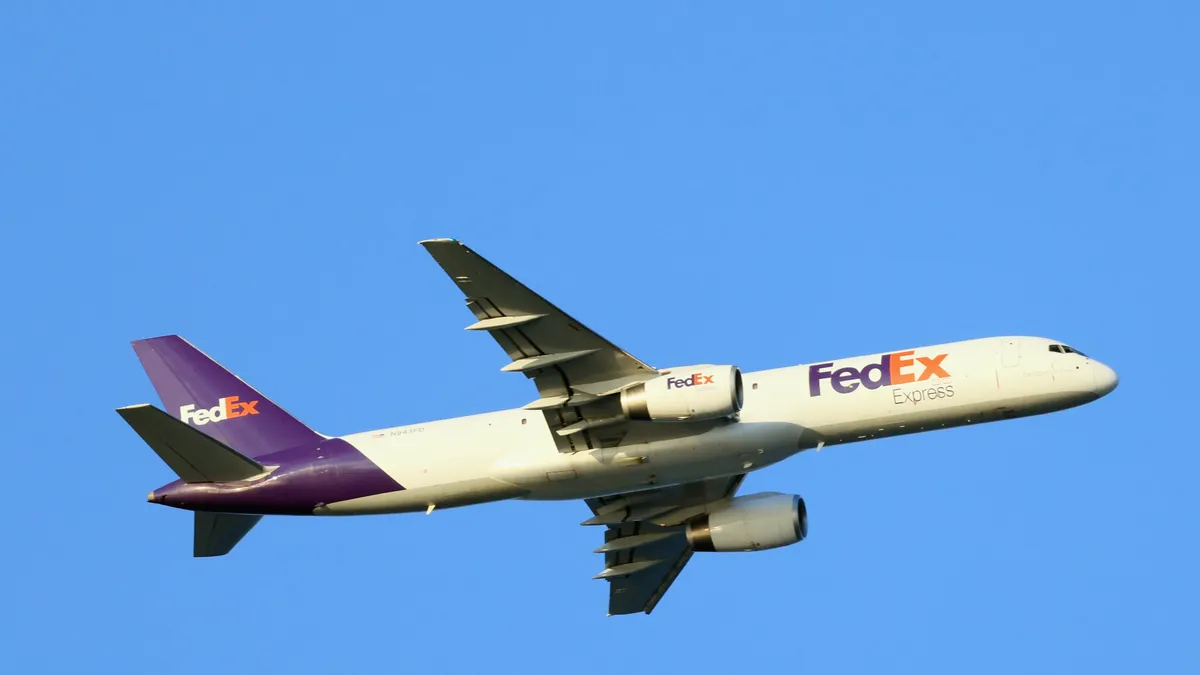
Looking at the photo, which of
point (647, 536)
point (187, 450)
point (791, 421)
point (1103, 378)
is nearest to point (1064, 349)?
point (1103, 378)

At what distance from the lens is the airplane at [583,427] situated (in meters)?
47.0

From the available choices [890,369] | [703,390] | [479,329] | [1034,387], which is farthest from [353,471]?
[1034,387]

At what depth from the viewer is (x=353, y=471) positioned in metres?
50.9

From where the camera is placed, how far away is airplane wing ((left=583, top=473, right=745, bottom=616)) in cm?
5522

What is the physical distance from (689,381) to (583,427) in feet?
12.4

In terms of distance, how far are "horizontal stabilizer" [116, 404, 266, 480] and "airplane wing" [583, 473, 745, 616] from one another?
12.2 metres

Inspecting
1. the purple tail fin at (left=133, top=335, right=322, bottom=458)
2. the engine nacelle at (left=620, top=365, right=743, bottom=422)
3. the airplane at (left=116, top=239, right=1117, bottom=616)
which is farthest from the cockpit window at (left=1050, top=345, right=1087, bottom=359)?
the purple tail fin at (left=133, top=335, right=322, bottom=458)

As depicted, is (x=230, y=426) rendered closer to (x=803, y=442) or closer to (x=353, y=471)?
(x=353, y=471)

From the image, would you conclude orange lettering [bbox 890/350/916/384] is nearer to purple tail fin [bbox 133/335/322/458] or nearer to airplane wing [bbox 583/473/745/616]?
airplane wing [bbox 583/473/745/616]

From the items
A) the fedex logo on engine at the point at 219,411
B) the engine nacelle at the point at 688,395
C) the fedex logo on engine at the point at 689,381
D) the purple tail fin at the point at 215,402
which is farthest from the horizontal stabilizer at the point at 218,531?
the fedex logo on engine at the point at 689,381

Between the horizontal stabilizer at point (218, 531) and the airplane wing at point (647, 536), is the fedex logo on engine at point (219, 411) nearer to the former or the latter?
the horizontal stabilizer at point (218, 531)

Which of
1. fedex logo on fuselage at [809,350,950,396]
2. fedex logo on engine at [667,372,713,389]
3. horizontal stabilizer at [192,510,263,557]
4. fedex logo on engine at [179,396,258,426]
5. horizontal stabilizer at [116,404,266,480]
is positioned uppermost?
fedex logo on engine at [179,396,258,426]

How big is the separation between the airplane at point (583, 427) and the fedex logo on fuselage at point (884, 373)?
0.04 m

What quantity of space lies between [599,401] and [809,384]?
20.9 feet
